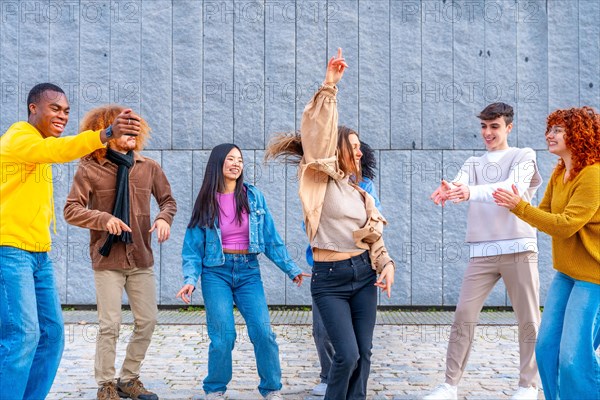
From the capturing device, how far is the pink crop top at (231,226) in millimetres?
4770

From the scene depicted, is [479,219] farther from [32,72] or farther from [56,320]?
[32,72]

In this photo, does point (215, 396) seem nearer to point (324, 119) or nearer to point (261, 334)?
point (261, 334)

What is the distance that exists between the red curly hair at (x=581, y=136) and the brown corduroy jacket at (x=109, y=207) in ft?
9.26

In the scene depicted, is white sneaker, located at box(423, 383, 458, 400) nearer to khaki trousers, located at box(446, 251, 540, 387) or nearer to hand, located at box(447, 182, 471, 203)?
khaki trousers, located at box(446, 251, 540, 387)

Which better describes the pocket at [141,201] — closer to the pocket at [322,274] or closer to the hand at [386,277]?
the pocket at [322,274]

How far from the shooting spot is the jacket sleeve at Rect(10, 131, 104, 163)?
363cm

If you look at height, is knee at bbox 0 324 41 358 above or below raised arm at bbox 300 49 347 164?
below

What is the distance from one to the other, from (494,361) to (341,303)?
2705 mm

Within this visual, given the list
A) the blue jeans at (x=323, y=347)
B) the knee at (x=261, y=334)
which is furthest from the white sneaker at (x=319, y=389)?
the knee at (x=261, y=334)

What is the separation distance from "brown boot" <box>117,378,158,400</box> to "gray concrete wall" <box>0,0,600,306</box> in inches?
162

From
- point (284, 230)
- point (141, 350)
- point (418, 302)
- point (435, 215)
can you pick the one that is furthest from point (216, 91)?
point (141, 350)

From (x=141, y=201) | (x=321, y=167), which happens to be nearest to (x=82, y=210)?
(x=141, y=201)

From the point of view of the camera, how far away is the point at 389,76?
8977 mm

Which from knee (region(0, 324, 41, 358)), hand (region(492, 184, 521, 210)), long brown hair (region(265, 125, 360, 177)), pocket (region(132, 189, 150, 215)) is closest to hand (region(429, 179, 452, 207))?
hand (region(492, 184, 521, 210))
